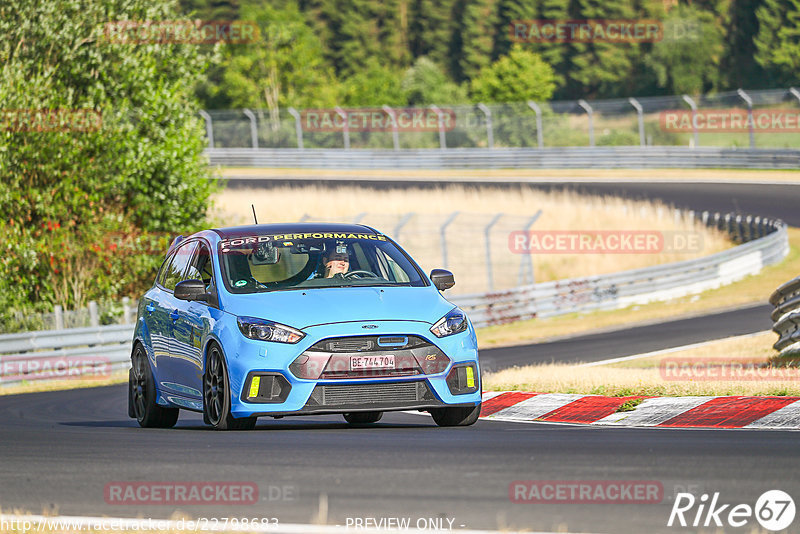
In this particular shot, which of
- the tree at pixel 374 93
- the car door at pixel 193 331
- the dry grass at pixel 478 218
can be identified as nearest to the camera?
the car door at pixel 193 331

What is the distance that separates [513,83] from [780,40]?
23.7 metres

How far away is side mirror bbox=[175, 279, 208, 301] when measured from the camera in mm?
9961

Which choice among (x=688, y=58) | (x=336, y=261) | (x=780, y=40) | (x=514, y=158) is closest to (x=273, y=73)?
(x=514, y=158)

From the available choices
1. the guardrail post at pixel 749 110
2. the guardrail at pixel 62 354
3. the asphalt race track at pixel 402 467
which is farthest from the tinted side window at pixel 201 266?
the guardrail post at pixel 749 110

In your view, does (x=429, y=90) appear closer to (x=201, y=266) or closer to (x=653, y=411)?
(x=201, y=266)

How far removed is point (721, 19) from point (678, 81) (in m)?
14.0

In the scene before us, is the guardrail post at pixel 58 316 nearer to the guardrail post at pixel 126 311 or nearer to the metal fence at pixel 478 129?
the guardrail post at pixel 126 311

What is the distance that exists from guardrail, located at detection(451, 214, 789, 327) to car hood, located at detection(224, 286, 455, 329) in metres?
16.5

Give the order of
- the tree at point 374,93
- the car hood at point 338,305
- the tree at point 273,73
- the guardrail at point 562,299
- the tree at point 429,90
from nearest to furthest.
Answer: the car hood at point 338,305 → the guardrail at point 562,299 → the tree at point 273,73 → the tree at point 374,93 → the tree at point 429,90

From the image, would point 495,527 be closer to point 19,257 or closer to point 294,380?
point 294,380

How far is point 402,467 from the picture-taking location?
721 centimetres

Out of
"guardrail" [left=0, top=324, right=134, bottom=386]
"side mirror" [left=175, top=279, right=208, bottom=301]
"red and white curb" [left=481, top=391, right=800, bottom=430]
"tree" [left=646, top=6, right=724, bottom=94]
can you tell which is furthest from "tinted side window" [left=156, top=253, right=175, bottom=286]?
"tree" [left=646, top=6, right=724, bottom=94]

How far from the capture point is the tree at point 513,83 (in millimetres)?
83000

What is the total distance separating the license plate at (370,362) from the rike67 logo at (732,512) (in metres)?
3.44
